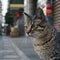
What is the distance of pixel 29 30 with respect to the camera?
4.00m

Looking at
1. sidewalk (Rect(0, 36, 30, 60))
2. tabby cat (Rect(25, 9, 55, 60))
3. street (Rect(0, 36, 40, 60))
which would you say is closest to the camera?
tabby cat (Rect(25, 9, 55, 60))

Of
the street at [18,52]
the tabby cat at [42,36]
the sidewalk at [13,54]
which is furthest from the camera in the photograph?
the sidewalk at [13,54]

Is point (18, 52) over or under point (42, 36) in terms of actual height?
under

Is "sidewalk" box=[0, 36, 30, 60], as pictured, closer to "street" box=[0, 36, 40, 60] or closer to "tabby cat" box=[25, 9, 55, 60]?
"street" box=[0, 36, 40, 60]

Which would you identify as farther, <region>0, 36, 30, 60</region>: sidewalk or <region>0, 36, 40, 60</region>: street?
<region>0, 36, 30, 60</region>: sidewalk

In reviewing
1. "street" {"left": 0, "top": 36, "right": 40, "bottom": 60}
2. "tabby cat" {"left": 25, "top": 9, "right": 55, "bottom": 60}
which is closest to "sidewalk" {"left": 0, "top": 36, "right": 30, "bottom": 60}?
"street" {"left": 0, "top": 36, "right": 40, "bottom": 60}

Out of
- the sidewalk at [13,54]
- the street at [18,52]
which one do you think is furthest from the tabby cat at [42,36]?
the sidewalk at [13,54]

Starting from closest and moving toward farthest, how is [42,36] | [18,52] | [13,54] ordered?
1. [42,36]
2. [13,54]
3. [18,52]

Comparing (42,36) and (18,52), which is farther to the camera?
(18,52)

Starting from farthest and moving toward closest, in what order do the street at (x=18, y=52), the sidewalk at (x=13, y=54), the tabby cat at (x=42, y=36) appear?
the sidewalk at (x=13, y=54)
the street at (x=18, y=52)
the tabby cat at (x=42, y=36)

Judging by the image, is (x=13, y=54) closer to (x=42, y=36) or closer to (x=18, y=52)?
(x=18, y=52)

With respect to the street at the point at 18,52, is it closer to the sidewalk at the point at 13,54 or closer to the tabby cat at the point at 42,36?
the sidewalk at the point at 13,54

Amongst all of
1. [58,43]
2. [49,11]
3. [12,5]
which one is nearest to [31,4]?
[49,11]

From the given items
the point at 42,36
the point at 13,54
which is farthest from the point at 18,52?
the point at 42,36
